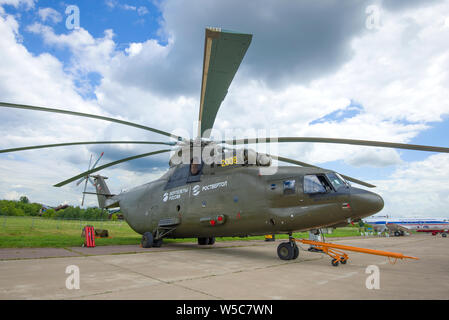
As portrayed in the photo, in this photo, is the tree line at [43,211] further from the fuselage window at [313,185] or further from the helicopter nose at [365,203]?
the helicopter nose at [365,203]

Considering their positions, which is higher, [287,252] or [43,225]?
[287,252]

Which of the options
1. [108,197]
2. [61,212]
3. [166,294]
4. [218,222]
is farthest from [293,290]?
[61,212]

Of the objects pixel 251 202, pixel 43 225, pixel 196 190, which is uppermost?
pixel 196 190

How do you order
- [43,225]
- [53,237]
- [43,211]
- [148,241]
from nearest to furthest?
[148,241], [53,237], [43,225], [43,211]

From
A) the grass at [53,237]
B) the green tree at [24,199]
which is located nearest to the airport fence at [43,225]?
the grass at [53,237]

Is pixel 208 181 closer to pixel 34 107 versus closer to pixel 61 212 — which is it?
pixel 34 107

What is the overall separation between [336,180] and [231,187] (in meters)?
3.75

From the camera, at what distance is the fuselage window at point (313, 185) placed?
8.52 metres

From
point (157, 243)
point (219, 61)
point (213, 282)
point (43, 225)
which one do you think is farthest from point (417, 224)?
point (43, 225)

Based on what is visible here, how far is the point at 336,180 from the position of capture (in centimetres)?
862

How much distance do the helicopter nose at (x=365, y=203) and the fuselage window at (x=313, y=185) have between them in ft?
3.04

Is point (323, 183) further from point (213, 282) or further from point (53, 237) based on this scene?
point (53, 237)

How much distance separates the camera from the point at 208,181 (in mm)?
11211
